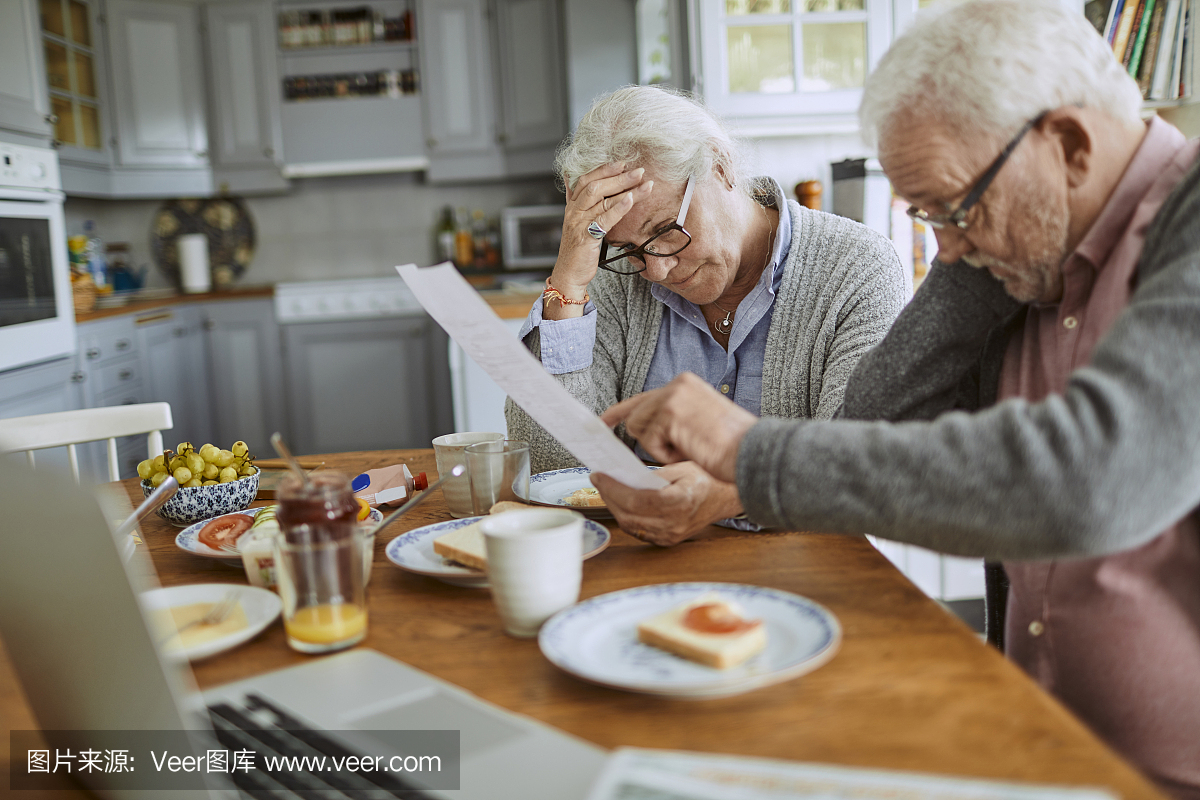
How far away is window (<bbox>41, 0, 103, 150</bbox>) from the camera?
3.93 metres

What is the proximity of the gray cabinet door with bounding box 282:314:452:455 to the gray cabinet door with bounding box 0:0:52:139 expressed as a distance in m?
1.56

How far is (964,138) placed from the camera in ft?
2.62

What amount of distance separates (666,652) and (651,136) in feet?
2.96

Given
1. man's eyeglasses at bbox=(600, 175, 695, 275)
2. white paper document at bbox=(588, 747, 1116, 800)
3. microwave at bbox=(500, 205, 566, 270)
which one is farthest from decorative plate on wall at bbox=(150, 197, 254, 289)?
white paper document at bbox=(588, 747, 1116, 800)

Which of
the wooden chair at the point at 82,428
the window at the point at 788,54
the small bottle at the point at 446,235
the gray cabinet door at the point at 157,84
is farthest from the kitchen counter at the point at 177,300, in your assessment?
the window at the point at 788,54

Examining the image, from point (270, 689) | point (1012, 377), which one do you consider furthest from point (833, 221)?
point (270, 689)

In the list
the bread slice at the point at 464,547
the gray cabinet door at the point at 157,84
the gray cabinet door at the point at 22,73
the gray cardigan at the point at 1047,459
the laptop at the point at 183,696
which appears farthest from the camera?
the gray cabinet door at the point at 157,84

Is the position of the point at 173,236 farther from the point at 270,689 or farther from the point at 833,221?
the point at 270,689

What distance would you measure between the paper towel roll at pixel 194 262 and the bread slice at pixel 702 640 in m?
4.84

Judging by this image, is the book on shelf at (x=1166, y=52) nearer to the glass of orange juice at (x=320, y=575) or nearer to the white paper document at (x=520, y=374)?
the white paper document at (x=520, y=374)

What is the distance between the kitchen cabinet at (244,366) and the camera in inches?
182

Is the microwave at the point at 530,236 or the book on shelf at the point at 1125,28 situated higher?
the book on shelf at the point at 1125,28

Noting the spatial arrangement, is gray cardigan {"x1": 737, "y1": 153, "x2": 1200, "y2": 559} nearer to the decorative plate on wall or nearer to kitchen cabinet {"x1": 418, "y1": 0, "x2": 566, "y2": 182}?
kitchen cabinet {"x1": 418, "y1": 0, "x2": 566, "y2": 182}

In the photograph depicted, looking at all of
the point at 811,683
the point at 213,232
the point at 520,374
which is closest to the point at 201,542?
the point at 520,374
